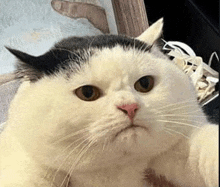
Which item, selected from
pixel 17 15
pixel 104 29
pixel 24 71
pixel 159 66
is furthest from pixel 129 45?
pixel 17 15

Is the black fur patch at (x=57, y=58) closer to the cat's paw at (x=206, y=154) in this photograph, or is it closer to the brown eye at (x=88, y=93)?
the brown eye at (x=88, y=93)

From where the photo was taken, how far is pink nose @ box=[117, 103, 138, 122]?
0.30 m

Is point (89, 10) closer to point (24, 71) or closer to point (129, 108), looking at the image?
point (24, 71)

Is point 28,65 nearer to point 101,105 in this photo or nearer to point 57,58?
point 57,58

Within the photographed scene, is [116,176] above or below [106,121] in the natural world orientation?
below

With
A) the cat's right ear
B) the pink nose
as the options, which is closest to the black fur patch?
the cat's right ear

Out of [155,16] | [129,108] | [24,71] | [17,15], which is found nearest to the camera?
[129,108]

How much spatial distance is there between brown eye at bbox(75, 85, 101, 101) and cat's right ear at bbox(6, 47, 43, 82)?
10 centimetres

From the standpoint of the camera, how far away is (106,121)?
302mm

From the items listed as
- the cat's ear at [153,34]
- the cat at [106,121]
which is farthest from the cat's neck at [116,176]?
the cat's ear at [153,34]

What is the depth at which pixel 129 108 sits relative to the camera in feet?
0.99

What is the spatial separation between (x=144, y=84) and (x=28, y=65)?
197 mm

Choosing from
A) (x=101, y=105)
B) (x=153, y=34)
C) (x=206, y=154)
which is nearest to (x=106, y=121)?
(x=101, y=105)

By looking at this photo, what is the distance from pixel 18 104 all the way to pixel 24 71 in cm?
6
